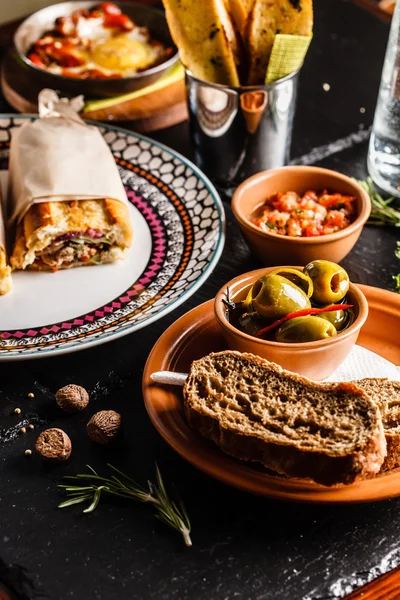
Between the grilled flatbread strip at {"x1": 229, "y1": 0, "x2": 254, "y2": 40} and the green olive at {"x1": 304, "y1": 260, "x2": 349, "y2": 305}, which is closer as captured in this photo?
the green olive at {"x1": 304, "y1": 260, "x2": 349, "y2": 305}

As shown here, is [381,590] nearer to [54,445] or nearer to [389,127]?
[54,445]

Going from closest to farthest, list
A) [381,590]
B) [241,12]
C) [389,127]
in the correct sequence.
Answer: [381,590] → [241,12] → [389,127]

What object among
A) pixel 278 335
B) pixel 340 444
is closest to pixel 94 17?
pixel 278 335

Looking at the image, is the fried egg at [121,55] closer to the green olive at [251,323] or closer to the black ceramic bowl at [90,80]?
the black ceramic bowl at [90,80]

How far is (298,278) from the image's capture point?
1771 mm

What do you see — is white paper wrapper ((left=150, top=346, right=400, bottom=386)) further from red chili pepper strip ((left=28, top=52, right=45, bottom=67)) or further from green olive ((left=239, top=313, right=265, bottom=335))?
red chili pepper strip ((left=28, top=52, right=45, bottom=67))

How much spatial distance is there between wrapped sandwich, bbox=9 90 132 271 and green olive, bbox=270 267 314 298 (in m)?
0.58

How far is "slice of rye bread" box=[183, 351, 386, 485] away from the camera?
54.5 inches

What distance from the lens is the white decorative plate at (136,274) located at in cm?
188

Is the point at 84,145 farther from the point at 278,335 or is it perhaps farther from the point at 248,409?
the point at 248,409

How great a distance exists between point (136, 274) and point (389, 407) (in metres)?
0.87

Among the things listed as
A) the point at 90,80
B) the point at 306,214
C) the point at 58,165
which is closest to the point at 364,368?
the point at 306,214

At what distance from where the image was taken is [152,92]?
114 inches

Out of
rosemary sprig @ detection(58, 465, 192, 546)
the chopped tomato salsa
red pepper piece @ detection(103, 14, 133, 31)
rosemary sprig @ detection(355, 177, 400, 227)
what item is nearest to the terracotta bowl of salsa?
the chopped tomato salsa
